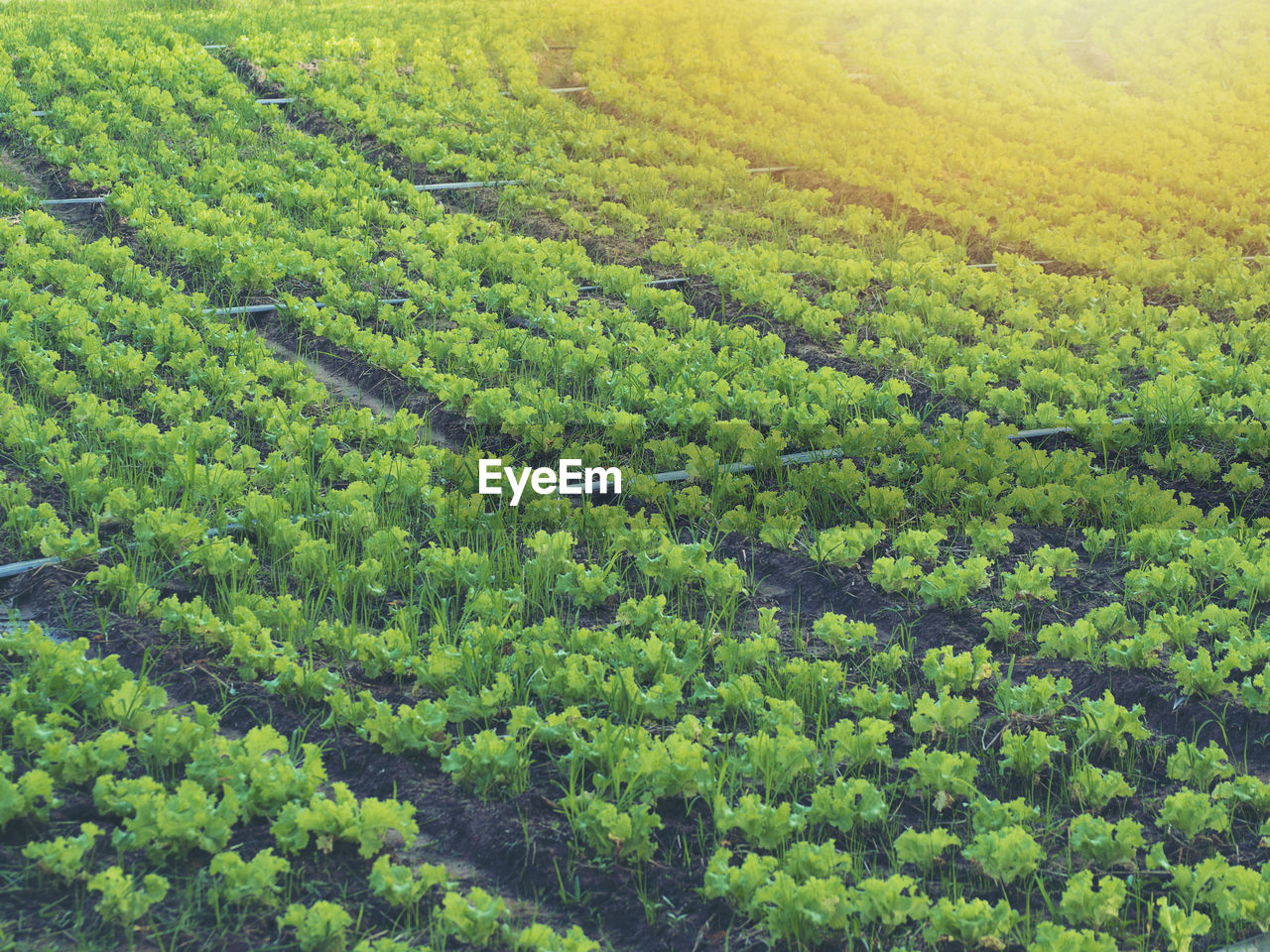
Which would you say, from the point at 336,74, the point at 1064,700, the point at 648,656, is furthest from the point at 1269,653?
the point at 336,74

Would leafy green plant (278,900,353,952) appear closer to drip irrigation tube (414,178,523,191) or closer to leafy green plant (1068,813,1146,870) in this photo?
leafy green plant (1068,813,1146,870)

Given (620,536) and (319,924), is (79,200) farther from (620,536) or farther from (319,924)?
(319,924)

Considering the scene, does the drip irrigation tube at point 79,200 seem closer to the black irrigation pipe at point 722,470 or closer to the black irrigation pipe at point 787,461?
the black irrigation pipe at point 722,470

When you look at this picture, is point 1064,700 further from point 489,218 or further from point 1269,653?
A: point 489,218

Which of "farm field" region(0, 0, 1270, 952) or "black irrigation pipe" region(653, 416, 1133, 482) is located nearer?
"farm field" region(0, 0, 1270, 952)

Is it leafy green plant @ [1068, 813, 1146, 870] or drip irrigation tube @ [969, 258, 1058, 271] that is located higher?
drip irrigation tube @ [969, 258, 1058, 271]

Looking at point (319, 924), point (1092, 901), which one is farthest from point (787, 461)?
point (319, 924)

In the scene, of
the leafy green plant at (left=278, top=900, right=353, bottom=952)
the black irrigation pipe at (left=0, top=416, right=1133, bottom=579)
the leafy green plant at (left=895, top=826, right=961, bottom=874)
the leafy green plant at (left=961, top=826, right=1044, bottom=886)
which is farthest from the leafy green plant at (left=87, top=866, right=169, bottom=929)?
the leafy green plant at (left=961, top=826, right=1044, bottom=886)

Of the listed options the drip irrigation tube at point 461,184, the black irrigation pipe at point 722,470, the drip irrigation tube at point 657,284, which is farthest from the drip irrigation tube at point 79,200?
the black irrigation pipe at point 722,470
